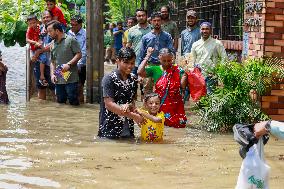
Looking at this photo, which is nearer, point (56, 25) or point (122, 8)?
point (56, 25)

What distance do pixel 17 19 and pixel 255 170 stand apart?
10.5 metres

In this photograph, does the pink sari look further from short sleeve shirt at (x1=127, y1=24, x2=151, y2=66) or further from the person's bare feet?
the person's bare feet

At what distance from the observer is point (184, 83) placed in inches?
387

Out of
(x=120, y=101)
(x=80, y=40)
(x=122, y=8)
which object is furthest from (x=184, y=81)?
(x=122, y=8)

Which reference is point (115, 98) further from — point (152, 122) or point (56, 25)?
point (56, 25)

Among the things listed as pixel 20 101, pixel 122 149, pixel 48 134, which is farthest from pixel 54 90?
pixel 122 149

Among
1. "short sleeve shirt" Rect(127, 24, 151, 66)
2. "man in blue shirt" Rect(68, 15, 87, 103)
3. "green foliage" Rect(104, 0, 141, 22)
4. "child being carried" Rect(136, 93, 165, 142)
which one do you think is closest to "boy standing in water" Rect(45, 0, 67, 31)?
"man in blue shirt" Rect(68, 15, 87, 103)

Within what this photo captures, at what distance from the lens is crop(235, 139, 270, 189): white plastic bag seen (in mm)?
4395

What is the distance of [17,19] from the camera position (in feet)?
46.3

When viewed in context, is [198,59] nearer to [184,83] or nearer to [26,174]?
[184,83]

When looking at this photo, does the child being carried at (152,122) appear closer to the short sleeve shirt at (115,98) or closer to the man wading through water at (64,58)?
the short sleeve shirt at (115,98)

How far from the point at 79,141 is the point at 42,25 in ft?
16.3

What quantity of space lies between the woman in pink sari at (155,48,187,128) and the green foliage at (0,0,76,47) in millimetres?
5319

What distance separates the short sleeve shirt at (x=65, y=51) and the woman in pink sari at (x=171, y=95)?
2743 mm
